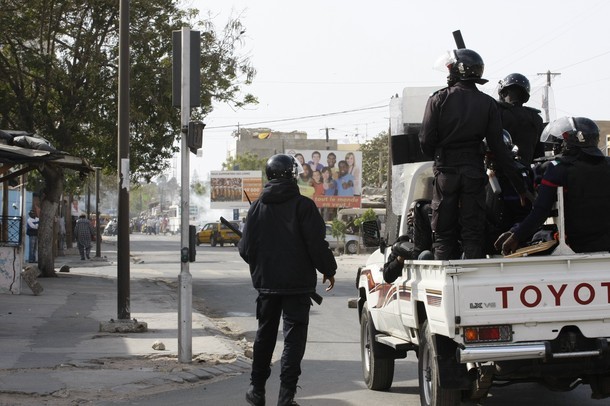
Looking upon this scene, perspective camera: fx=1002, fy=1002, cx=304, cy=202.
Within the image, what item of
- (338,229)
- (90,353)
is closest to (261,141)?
(338,229)

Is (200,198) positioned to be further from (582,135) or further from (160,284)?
(582,135)

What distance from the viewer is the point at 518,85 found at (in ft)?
28.5

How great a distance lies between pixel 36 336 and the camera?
44.5ft

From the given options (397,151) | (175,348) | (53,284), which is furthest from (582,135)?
(53,284)

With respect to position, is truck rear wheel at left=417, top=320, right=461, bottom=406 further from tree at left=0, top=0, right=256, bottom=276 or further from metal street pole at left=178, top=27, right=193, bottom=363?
tree at left=0, top=0, right=256, bottom=276

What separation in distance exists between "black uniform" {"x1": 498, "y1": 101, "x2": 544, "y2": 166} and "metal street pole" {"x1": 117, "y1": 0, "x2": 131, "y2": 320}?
7.45 meters

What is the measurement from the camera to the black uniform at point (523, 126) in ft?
28.0

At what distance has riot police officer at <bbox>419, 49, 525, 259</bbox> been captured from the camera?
24.2 ft

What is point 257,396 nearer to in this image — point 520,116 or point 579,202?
point 579,202

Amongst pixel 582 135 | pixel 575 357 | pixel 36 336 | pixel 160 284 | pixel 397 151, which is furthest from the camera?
pixel 160 284

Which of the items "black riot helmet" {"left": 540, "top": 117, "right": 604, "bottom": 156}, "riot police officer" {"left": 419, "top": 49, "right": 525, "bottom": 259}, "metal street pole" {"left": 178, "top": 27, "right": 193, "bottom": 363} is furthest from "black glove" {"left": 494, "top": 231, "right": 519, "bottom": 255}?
"metal street pole" {"left": 178, "top": 27, "right": 193, "bottom": 363}

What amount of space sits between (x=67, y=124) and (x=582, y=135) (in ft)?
65.8

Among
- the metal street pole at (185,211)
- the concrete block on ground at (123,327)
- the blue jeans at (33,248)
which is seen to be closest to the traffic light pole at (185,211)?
the metal street pole at (185,211)

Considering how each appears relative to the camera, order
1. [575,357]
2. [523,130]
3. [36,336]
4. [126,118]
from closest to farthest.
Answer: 1. [575,357]
2. [523,130]
3. [36,336]
4. [126,118]
